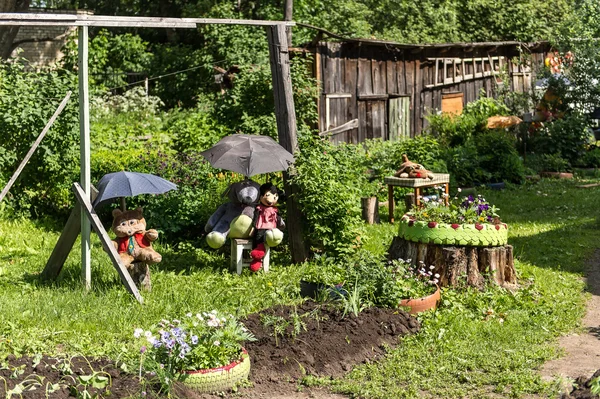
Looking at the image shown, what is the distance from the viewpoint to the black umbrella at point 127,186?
855 cm

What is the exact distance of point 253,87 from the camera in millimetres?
16359

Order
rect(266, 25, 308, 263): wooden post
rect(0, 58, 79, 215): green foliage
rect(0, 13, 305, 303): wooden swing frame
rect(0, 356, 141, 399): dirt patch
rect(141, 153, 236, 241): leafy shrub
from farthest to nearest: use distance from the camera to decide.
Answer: rect(0, 58, 79, 215): green foliage, rect(141, 153, 236, 241): leafy shrub, rect(266, 25, 308, 263): wooden post, rect(0, 13, 305, 303): wooden swing frame, rect(0, 356, 141, 399): dirt patch

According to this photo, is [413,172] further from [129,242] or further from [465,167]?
[129,242]

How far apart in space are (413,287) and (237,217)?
2410 mm

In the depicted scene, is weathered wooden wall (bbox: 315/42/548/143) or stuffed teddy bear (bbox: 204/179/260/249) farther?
weathered wooden wall (bbox: 315/42/548/143)

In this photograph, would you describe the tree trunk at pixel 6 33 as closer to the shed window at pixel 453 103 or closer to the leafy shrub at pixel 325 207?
the shed window at pixel 453 103

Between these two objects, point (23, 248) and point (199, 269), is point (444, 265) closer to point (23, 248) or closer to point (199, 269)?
point (199, 269)

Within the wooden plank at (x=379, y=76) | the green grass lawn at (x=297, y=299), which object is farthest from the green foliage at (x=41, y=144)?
the wooden plank at (x=379, y=76)

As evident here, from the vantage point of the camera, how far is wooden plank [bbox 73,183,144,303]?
8.34 m

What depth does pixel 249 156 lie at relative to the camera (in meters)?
9.59

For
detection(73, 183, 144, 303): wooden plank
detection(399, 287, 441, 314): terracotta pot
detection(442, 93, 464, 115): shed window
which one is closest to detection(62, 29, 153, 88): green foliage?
detection(442, 93, 464, 115): shed window

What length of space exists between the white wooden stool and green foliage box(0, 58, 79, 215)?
11.1ft

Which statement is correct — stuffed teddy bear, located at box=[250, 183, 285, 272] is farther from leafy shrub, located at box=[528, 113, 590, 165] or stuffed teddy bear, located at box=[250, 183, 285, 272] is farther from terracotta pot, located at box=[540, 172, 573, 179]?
leafy shrub, located at box=[528, 113, 590, 165]

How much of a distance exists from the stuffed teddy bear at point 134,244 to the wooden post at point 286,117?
76.2 inches
